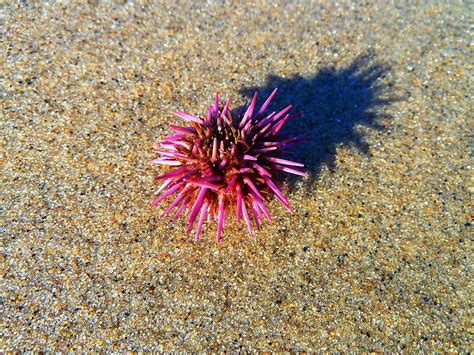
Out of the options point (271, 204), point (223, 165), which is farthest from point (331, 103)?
point (223, 165)

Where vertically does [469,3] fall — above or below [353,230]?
above

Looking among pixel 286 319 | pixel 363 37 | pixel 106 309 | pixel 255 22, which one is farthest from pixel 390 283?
pixel 255 22

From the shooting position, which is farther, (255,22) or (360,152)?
(255,22)

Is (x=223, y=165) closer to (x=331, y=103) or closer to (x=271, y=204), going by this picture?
(x=271, y=204)

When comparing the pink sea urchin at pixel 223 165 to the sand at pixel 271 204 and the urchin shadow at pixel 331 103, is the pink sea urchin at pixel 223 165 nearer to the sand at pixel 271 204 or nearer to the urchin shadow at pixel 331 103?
the sand at pixel 271 204

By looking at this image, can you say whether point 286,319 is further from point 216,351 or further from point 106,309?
point 106,309
